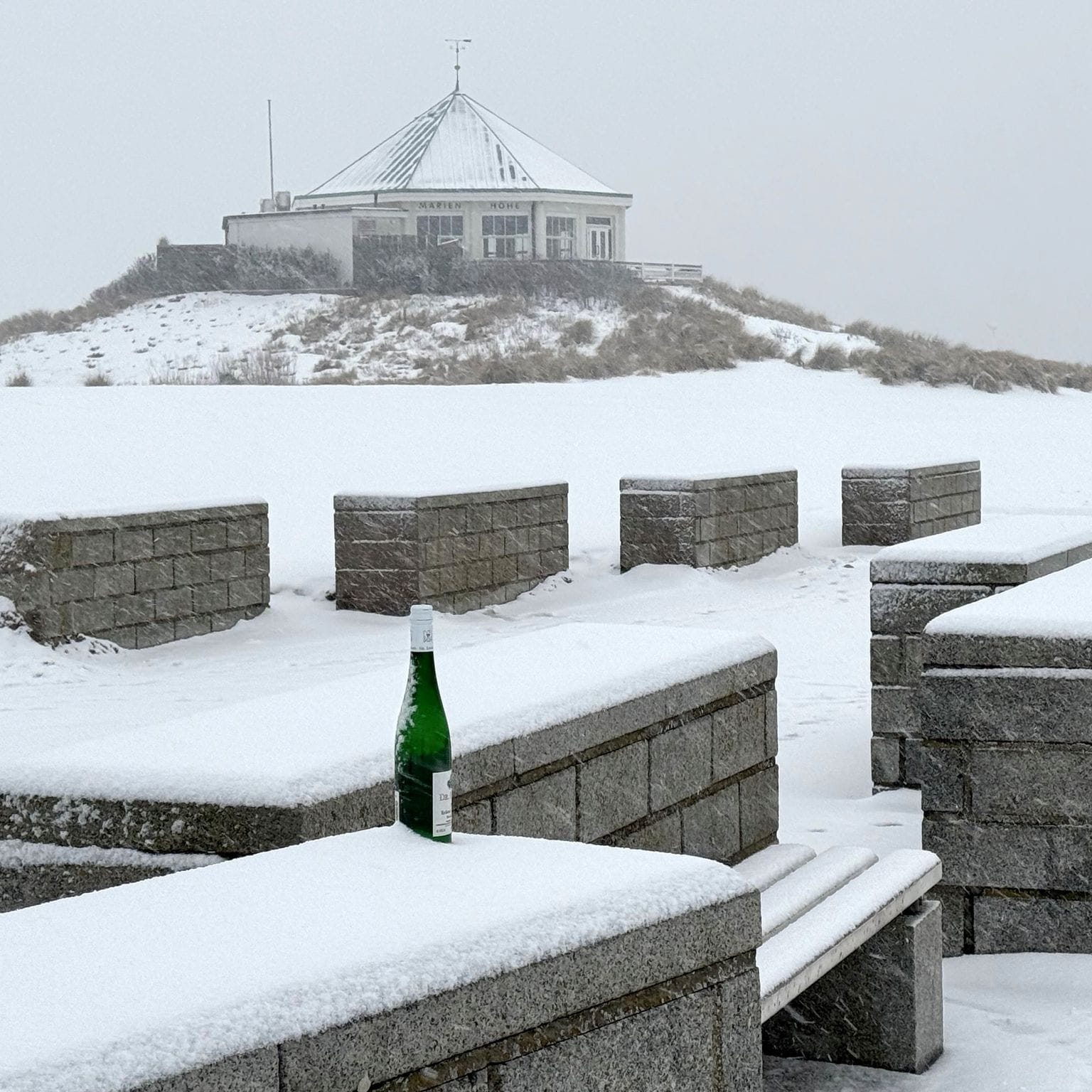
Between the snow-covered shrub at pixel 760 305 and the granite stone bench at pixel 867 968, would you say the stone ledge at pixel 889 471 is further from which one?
A: the snow-covered shrub at pixel 760 305

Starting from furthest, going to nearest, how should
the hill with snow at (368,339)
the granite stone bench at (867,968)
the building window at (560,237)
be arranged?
the building window at (560,237)
the hill with snow at (368,339)
the granite stone bench at (867,968)

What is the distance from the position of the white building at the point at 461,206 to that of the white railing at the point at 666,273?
252 cm

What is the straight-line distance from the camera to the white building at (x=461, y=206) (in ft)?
174

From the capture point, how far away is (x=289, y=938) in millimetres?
2451

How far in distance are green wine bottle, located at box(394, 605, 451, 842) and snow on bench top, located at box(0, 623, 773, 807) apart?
35cm

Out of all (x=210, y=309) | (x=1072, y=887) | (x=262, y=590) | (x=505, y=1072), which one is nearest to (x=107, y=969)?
(x=505, y=1072)

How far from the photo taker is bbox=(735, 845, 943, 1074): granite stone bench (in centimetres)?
413

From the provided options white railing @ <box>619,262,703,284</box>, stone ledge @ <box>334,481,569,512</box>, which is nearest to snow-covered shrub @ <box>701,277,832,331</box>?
white railing @ <box>619,262,703,284</box>

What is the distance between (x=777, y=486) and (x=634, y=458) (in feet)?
21.8

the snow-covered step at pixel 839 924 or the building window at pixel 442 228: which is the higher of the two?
the building window at pixel 442 228

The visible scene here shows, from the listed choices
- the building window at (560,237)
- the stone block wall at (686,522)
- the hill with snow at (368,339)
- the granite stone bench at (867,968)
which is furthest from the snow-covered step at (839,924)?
the building window at (560,237)

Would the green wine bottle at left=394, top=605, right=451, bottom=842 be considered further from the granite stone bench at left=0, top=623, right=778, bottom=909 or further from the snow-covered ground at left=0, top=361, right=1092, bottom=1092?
the snow-covered ground at left=0, top=361, right=1092, bottom=1092

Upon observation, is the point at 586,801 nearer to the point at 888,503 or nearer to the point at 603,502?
the point at 888,503

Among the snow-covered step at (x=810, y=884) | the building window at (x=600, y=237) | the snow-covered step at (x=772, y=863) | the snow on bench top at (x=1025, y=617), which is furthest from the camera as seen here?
the building window at (x=600, y=237)
